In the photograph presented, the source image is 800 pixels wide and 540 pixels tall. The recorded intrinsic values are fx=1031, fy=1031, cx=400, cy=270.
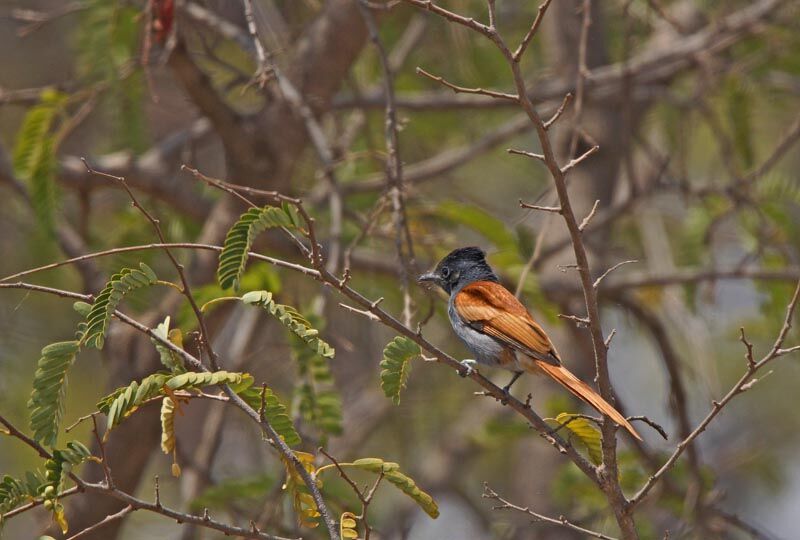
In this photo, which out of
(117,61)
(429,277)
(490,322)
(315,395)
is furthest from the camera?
(117,61)

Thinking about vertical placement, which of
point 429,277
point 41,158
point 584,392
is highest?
point 429,277

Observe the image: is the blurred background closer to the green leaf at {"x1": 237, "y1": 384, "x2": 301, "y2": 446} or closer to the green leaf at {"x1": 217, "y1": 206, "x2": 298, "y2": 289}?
the green leaf at {"x1": 237, "y1": 384, "x2": 301, "y2": 446}

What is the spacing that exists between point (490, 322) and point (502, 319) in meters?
0.05

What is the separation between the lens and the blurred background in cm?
510

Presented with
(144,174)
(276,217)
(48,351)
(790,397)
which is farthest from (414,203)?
(790,397)

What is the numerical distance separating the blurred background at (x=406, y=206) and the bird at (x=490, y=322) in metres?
0.20

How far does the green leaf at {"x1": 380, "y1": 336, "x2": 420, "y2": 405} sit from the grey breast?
48.2 inches

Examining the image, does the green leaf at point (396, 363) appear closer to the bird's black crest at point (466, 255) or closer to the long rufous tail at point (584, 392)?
the long rufous tail at point (584, 392)

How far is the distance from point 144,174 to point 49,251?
31.4 inches

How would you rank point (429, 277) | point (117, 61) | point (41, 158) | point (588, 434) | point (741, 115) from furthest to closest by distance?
1. point (741, 115)
2. point (117, 61)
3. point (41, 158)
4. point (429, 277)
5. point (588, 434)

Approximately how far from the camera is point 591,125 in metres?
7.38

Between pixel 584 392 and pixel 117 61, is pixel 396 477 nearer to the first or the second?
pixel 584 392

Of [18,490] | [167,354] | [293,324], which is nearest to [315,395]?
[167,354]

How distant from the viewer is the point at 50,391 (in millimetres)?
2574
